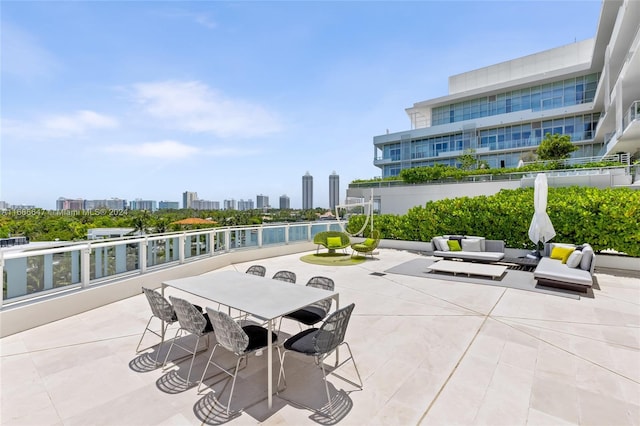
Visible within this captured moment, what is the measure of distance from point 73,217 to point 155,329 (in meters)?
59.1

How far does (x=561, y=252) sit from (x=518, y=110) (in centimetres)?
3051

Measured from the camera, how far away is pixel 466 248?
1010 cm

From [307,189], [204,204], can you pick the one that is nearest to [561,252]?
[307,189]

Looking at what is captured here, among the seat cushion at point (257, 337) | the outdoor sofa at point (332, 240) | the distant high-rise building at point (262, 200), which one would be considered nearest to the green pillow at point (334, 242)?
the outdoor sofa at point (332, 240)

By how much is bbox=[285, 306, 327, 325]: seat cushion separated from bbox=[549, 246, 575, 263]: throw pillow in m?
7.12

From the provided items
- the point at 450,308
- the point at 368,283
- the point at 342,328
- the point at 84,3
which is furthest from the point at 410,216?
the point at 84,3

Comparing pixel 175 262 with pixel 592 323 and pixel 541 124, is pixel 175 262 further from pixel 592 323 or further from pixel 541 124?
pixel 541 124

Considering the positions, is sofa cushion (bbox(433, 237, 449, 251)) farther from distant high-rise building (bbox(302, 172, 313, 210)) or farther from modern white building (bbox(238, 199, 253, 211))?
modern white building (bbox(238, 199, 253, 211))

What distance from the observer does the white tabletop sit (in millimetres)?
3207

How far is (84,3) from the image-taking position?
752 centimetres

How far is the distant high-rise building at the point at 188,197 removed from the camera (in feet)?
274

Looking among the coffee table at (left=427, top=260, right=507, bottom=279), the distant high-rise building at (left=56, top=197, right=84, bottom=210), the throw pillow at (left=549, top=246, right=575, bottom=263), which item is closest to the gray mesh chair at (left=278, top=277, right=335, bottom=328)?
the coffee table at (left=427, top=260, right=507, bottom=279)

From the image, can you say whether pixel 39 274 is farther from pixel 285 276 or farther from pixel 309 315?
pixel 309 315

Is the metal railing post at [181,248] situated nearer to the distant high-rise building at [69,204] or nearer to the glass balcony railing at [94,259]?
the glass balcony railing at [94,259]
